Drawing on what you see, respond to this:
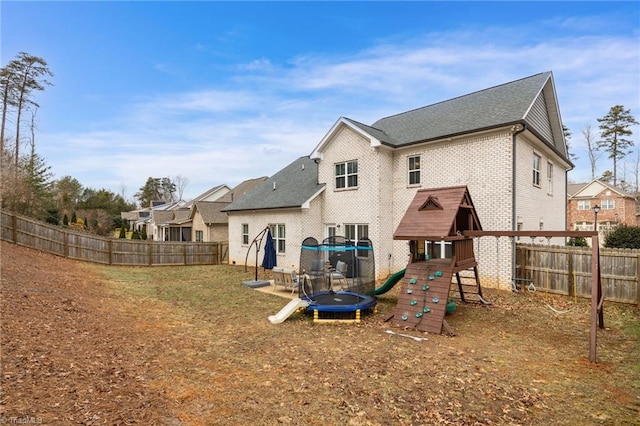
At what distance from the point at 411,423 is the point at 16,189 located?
29.6 meters

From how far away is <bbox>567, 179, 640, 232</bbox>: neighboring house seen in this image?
38.0 metres

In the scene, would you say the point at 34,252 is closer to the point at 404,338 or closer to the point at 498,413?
the point at 404,338

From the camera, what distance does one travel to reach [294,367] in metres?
5.78

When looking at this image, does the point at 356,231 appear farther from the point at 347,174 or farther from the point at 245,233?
the point at 245,233

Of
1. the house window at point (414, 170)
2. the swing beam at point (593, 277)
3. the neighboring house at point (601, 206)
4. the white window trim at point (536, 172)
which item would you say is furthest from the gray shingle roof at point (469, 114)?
the neighboring house at point (601, 206)

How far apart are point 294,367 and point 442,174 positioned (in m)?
10.8

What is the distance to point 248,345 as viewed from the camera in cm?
688

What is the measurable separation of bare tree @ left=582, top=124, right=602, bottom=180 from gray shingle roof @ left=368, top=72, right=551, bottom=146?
127ft

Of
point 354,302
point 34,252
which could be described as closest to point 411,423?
point 354,302

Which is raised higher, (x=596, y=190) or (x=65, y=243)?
(x=596, y=190)

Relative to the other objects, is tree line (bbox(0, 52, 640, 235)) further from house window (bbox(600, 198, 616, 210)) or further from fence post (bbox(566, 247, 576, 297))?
fence post (bbox(566, 247, 576, 297))

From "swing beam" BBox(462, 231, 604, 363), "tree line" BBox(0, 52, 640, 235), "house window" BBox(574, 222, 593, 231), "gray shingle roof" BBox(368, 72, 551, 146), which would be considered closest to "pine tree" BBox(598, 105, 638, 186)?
"tree line" BBox(0, 52, 640, 235)

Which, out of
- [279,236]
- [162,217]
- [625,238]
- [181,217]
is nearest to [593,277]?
[279,236]

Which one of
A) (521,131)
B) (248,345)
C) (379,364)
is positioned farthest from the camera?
(521,131)
